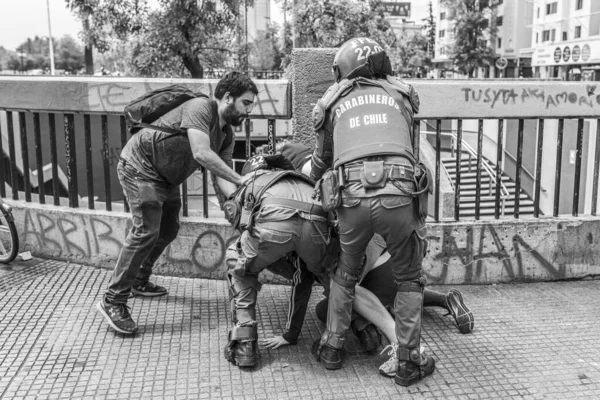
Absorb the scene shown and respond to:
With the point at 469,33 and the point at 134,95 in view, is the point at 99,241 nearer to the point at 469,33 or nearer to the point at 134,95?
the point at 134,95

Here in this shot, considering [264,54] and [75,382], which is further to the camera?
[264,54]

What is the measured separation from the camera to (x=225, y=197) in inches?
173

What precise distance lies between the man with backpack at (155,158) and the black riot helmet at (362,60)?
0.72 m

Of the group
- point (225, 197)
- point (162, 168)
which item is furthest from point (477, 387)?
point (162, 168)

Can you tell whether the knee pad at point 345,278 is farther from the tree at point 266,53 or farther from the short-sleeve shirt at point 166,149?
the tree at point 266,53

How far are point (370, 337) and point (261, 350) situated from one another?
70 cm

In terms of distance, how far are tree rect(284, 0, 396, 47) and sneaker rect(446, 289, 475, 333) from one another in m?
14.4

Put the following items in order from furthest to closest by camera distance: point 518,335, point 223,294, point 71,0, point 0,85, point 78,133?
point 71,0 < point 78,133 < point 0,85 < point 223,294 < point 518,335

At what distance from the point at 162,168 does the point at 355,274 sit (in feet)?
5.15

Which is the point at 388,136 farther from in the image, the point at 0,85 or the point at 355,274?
the point at 0,85

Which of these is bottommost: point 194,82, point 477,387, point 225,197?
point 477,387

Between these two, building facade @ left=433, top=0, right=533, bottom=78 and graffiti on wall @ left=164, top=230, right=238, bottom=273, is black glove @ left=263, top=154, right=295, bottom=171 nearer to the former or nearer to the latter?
graffiti on wall @ left=164, top=230, right=238, bottom=273

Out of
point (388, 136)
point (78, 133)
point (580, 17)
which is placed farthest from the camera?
point (580, 17)

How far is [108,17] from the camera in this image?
561 inches
